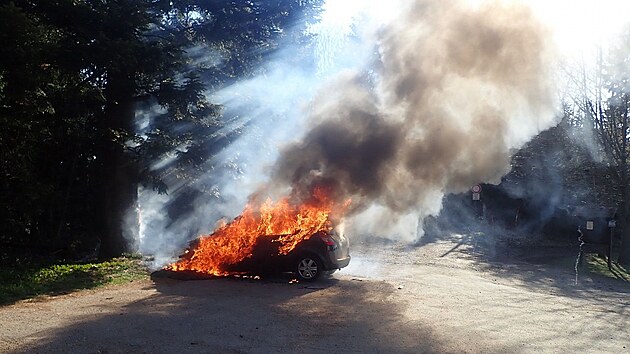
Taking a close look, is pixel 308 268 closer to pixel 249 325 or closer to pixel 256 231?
pixel 256 231

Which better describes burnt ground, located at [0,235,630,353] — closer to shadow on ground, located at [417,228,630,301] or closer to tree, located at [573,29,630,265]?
shadow on ground, located at [417,228,630,301]

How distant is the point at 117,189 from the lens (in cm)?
1691

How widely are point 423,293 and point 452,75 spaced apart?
5766 millimetres

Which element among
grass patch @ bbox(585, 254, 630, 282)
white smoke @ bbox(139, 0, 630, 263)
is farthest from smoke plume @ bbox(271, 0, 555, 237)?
grass patch @ bbox(585, 254, 630, 282)

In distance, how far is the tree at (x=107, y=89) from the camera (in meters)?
12.0

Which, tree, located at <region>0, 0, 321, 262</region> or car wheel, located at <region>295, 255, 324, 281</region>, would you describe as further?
tree, located at <region>0, 0, 321, 262</region>

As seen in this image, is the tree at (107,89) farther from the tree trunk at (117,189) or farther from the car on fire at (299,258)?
the car on fire at (299,258)

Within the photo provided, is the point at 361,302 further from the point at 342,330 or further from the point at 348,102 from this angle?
the point at 348,102

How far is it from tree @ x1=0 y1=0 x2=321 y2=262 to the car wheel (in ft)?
22.0

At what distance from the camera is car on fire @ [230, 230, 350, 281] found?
1146 centimetres

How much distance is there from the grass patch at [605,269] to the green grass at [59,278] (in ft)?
49.6

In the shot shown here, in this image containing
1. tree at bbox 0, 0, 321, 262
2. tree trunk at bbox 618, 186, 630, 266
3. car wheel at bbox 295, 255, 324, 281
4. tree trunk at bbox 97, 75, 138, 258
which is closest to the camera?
car wheel at bbox 295, 255, 324, 281

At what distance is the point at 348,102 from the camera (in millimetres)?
14047

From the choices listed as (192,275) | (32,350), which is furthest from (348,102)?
(32,350)
